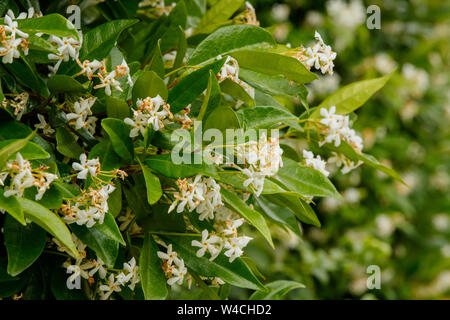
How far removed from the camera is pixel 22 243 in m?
0.62

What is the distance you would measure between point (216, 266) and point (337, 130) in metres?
0.31

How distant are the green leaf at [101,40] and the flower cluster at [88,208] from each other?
0.21 m

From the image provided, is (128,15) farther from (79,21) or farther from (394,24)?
(394,24)

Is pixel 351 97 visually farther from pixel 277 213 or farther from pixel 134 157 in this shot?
pixel 134 157

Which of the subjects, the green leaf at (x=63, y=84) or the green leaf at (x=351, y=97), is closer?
the green leaf at (x=63, y=84)

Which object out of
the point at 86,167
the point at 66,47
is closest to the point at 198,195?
the point at 86,167

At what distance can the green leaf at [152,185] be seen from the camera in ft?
1.99

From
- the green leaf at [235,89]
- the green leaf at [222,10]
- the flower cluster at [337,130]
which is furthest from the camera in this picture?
the green leaf at [222,10]

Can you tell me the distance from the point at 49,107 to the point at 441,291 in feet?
8.35

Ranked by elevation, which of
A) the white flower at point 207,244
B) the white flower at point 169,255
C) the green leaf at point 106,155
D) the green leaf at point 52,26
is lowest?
the white flower at point 169,255

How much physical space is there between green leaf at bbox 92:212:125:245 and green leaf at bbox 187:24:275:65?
269mm

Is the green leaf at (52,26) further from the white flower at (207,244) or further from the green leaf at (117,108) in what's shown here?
the white flower at (207,244)

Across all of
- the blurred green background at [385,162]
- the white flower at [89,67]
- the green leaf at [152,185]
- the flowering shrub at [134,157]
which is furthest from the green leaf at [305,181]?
the blurred green background at [385,162]
